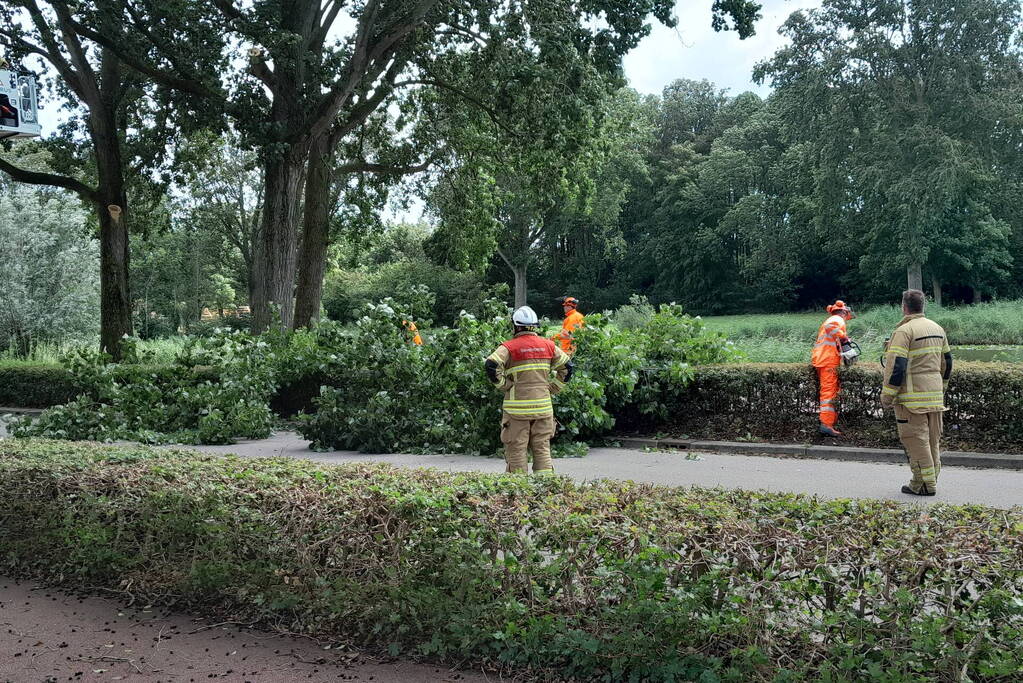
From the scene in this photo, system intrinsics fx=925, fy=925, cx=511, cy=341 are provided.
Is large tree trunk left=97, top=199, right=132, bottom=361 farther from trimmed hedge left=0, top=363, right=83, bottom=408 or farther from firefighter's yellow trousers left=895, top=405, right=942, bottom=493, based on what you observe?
firefighter's yellow trousers left=895, top=405, right=942, bottom=493

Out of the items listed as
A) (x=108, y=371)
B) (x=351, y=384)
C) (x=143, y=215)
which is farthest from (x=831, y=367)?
(x=143, y=215)

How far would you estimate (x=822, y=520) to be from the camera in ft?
14.1

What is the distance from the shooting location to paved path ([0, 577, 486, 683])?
455 centimetres

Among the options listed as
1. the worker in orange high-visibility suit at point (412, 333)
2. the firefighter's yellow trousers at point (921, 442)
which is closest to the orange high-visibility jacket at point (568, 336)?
the worker in orange high-visibility suit at point (412, 333)

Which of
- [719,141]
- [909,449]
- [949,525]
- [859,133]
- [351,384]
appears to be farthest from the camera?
[719,141]

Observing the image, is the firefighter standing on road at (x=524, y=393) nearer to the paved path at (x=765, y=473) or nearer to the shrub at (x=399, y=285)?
the paved path at (x=765, y=473)

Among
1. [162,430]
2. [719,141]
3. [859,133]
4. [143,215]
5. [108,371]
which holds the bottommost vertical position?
[162,430]

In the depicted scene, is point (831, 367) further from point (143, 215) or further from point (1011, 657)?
point (143, 215)

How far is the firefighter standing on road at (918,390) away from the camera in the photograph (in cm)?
869

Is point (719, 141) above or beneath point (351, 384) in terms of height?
above

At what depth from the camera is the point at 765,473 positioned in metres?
10.4

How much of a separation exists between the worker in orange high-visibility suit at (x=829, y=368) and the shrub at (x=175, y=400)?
28.1 feet

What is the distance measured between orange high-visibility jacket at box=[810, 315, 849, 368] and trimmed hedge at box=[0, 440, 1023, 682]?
25.4ft

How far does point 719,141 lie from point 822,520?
62471 millimetres
